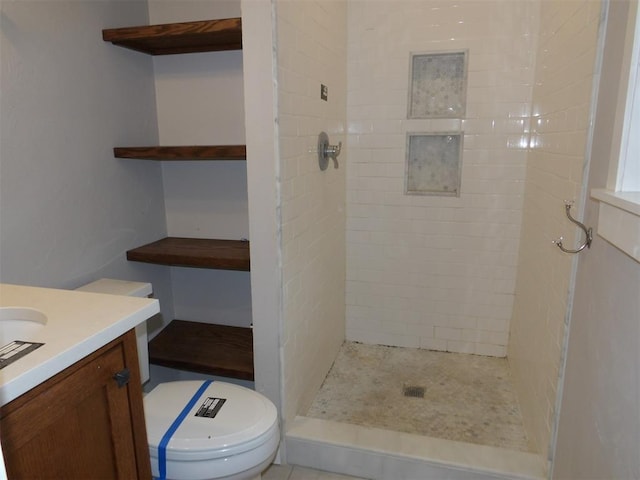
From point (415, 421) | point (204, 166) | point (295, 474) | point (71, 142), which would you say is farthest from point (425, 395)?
point (71, 142)

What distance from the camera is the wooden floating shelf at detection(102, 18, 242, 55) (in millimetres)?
1691

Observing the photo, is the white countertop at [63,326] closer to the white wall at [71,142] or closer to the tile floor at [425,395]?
the white wall at [71,142]

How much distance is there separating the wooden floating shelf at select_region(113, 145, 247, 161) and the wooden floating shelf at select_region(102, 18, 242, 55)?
1.47 ft

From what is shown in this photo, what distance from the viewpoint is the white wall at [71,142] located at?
146 cm

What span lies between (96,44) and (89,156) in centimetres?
46

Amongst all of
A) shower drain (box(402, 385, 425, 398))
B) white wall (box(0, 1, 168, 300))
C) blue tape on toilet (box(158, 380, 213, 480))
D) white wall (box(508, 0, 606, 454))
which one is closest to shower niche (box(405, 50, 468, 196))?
white wall (box(508, 0, 606, 454))

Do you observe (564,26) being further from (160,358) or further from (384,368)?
(160,358)

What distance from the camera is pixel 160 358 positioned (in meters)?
1.99

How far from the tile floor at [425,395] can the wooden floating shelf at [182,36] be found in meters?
1.76

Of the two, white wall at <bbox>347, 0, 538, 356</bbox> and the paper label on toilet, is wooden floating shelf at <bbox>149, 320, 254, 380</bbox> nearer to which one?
the paper label on toilet

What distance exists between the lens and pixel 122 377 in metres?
0.98

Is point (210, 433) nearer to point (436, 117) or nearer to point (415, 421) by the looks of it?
point (415, 421)

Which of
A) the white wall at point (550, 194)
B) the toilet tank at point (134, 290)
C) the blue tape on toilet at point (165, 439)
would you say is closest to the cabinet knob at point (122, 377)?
the blue tape on toilet at point (165, 439)

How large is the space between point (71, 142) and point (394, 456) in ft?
5.92
